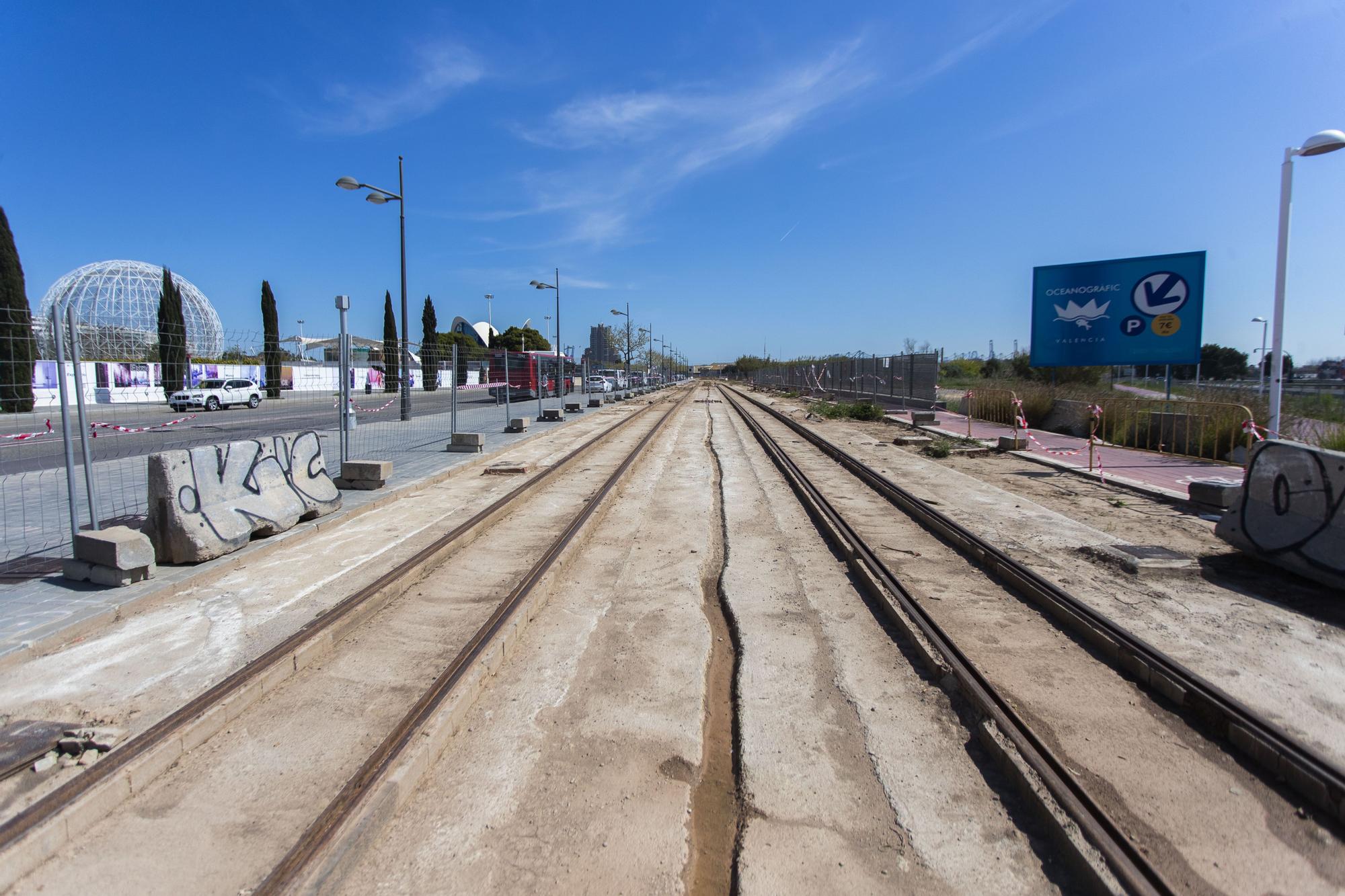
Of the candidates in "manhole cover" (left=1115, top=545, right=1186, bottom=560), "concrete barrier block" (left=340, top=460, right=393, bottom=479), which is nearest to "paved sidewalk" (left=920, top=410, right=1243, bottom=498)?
"manhole cover" (left=1115, top=545, right=1186, bottom=560)

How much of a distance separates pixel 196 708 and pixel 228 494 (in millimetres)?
3736

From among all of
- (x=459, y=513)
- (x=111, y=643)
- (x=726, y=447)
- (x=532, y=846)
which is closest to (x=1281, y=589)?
(x=532, y=846)

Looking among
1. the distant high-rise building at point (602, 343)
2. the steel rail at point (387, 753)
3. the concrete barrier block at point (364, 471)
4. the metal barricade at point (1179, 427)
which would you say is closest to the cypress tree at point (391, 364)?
the concrete barrier block at point (364, 471)

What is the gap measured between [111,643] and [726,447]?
1382 centimetres

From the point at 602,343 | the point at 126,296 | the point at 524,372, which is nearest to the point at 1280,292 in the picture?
the point at 524,372

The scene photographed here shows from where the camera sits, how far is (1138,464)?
13.2 metres

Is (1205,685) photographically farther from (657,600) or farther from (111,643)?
(111,643)

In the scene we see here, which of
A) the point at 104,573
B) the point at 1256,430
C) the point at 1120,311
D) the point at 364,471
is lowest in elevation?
the point at 104,573

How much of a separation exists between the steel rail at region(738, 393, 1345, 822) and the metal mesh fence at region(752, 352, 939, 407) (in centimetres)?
2099

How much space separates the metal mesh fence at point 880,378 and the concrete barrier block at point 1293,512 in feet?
65.5

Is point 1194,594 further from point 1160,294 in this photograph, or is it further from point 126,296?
point 126,296

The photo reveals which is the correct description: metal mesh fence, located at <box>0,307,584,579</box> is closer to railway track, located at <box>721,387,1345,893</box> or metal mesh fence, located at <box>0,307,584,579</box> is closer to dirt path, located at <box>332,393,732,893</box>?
dirt path, located at <box>332,393,732,893</box>

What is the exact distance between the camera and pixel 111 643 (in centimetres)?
475

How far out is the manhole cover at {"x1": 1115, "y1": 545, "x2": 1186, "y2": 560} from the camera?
6.91 m
